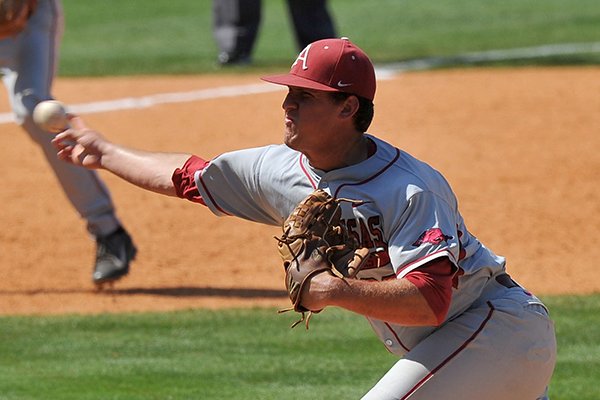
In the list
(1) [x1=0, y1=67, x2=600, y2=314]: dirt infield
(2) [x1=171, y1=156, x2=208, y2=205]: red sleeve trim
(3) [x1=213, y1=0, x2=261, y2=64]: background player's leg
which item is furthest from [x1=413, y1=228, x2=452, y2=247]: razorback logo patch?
(3) [x1=213, y1=0, x2=261, y2=64]: background player's leg

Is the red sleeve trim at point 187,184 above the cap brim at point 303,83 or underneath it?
underneath

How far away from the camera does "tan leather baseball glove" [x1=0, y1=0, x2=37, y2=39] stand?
707 centimetres

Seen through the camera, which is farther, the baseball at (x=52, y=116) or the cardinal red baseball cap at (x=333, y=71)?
the baseball at (x=52, y=116)

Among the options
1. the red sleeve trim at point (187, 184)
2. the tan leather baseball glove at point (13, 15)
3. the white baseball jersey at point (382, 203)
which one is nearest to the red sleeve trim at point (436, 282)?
the white baseball jersey at point (382, 203)

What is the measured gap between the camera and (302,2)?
565 inches

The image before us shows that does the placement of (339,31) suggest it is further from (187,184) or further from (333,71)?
(333,71)

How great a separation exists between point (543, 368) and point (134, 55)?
41.8 feet

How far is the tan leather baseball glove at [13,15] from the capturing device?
7074mm

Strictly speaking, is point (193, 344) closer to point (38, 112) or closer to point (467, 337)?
point (38, 112)

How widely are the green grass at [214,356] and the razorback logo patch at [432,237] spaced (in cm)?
189

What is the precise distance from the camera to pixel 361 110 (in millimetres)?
4004

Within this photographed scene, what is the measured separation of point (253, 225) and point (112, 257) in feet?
6.18

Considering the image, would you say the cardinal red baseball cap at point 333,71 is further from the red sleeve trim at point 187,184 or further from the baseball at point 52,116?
the baseball at point 52,116

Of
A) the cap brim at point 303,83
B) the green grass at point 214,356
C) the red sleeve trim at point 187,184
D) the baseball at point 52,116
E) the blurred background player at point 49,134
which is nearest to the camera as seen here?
the cap brim at point 303,83
